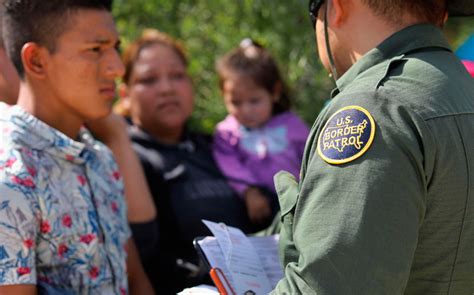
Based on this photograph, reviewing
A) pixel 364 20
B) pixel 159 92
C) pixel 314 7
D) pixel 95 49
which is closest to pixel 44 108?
pixel 95 49

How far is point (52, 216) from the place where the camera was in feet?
6.48

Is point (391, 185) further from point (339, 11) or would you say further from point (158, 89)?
point (158, 89)

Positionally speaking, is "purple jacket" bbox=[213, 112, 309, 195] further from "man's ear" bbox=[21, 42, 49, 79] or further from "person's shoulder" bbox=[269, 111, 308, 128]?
"man's ear" bbox=[21, 42, 49, 79]

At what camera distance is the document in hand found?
5.54 feet

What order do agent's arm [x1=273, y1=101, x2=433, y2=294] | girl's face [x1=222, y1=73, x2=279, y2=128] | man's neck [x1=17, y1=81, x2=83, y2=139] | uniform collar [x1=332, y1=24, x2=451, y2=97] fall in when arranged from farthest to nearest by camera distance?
girl's face [x1=222, y1=73, x2=279, y2=128] < man's neck [x1=17, y1=81, x2=83, y2=139] < uniform collar [x1=332, y1=24, x2=451, y2=97] < agent's arm [x1=273, y1=101, x2=433, y2=294]

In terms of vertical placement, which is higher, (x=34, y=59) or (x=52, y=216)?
(x=34, y=59)

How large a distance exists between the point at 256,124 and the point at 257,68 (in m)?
0.34

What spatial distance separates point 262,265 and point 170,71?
77.3 inches

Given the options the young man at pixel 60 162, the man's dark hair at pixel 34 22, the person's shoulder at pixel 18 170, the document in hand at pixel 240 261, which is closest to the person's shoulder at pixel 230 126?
the young man at pixel 60 162

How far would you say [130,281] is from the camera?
8.64 ft

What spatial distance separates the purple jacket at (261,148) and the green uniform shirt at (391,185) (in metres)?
2.07

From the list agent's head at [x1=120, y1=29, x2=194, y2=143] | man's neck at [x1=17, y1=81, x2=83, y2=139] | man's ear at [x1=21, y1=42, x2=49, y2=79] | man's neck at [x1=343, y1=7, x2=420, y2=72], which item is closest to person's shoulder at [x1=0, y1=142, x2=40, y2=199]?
man's neck at [x1=17, y1=81, x2=83, y2=139]

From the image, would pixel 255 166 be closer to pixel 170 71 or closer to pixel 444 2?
pixel 170 71

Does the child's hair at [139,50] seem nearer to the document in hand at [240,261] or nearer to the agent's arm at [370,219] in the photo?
the document in hand at [240,261]
